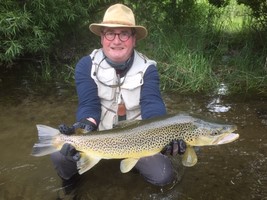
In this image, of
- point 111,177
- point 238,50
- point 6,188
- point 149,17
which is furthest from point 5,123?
point 238,50

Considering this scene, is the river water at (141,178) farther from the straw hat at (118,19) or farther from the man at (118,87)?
the straw hat at (118,19)

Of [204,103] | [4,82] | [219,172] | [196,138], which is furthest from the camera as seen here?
Answer: [4,82]

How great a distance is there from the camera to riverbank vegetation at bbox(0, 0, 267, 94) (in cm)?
626

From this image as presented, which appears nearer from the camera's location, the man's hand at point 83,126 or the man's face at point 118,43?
the man's hand at point 83,126

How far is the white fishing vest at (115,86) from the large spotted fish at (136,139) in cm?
→ 45

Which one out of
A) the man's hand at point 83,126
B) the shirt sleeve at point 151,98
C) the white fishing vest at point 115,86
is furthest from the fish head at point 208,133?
the man's hand at point 83,126

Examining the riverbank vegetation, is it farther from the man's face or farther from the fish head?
the fish head

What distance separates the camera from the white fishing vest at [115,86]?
3.44 meters

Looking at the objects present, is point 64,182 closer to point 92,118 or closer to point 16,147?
point 92,118

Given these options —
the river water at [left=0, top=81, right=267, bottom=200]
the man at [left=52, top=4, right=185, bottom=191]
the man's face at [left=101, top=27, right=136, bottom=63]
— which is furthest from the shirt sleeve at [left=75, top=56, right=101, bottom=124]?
the river water at [left=0, top=81, right=267, bottom=200]

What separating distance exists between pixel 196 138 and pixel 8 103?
3744mm

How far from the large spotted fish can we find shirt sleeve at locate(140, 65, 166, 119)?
0.91ft

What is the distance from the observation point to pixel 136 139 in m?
2.98

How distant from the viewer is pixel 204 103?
573 cm
